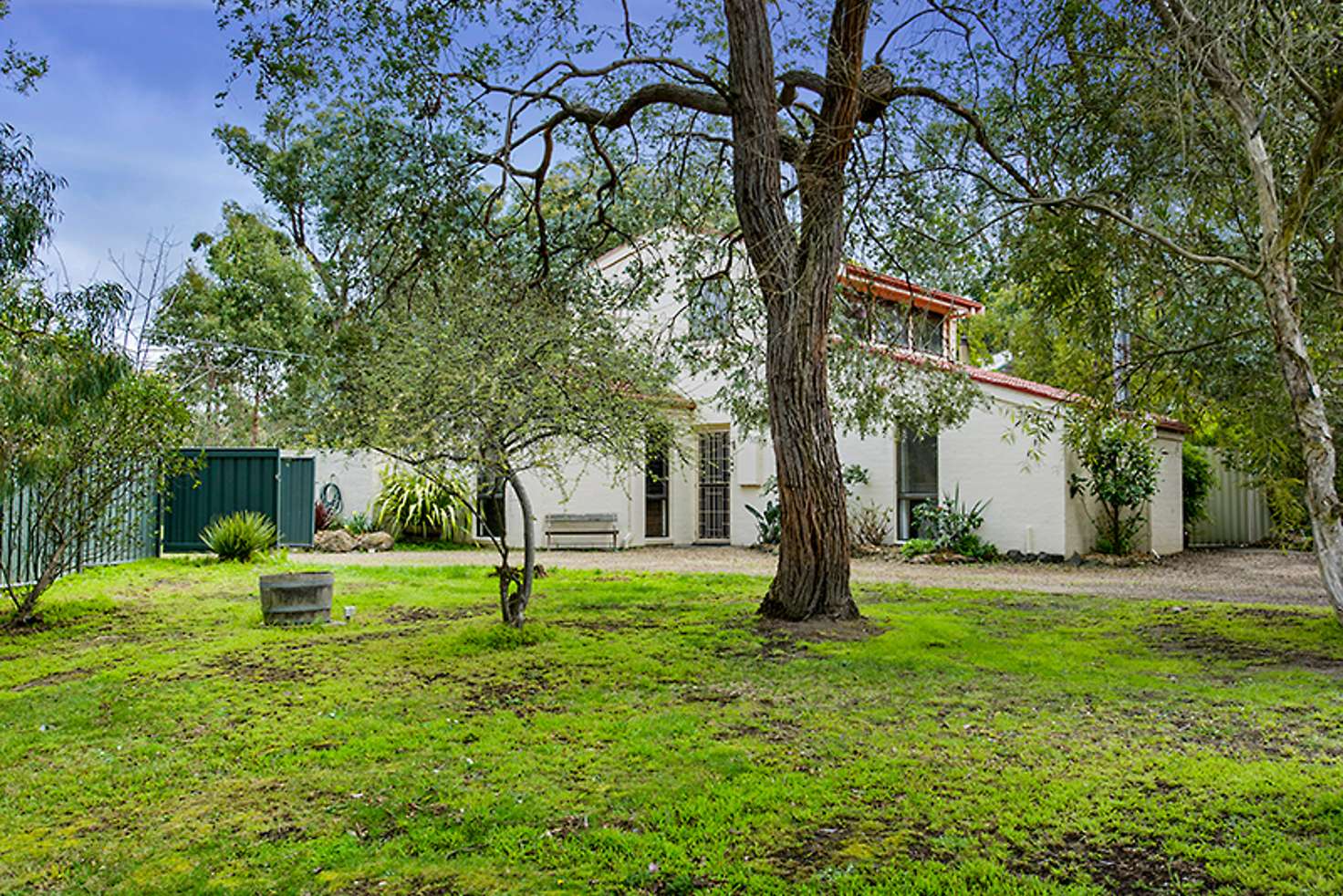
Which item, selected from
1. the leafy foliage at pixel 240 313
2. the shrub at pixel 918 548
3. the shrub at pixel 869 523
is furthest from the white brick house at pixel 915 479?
the leafy foliage at pixel 240 313

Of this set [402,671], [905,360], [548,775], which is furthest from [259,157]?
[548,775]

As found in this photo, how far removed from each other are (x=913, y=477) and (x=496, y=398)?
11480 millimetres

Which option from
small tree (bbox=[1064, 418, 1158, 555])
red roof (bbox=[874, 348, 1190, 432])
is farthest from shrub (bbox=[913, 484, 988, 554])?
red roof (bbox=[874, 348, 1190, 432])

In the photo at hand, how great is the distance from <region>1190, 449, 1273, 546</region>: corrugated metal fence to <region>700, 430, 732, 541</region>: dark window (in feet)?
32.8

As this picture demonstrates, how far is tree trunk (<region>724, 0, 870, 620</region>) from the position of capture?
8.05m

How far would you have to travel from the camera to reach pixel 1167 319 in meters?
9.00

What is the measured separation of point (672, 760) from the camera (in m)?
4.39

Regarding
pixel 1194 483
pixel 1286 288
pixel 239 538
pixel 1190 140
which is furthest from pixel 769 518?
pixel 1286 288

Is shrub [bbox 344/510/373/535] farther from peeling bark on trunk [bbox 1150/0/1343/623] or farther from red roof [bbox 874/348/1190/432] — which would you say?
peeling bark on trunk [bbox 1150/0/1343/623]

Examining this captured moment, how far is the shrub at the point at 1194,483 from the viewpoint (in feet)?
60.6

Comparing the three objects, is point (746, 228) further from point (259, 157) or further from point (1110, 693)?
point (259, 157)

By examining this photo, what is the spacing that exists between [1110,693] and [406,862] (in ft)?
14.3

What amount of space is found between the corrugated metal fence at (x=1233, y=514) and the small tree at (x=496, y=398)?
53.0 feet

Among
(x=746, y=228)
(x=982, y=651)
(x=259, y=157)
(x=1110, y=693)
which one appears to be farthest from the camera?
(x=259, y=157)
